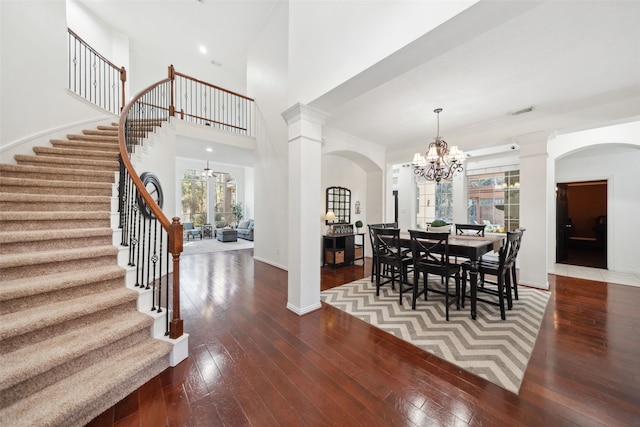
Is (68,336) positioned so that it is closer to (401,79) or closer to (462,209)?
(401,79)

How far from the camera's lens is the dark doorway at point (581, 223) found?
568cm

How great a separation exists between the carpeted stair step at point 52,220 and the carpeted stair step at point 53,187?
0.55m

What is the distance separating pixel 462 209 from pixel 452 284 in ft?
11.7

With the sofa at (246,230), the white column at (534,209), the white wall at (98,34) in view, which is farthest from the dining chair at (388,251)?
the white wall at (98,34)

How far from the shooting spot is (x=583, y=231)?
20.7ft

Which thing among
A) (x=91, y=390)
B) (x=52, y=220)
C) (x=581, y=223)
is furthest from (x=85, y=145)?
(x=581, y=223)

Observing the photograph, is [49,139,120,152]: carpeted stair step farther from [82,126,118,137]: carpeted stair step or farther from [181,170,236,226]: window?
[181,170,236,226]: window

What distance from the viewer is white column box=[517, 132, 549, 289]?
386 cm

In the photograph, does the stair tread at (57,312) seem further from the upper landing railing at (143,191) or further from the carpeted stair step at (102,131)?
the carpeted stair step at (102,131)

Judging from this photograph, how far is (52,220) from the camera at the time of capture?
90.7 inches

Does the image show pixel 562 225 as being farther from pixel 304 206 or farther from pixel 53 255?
pixel 53 255

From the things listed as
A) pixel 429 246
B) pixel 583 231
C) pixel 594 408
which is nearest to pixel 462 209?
pixel 583 231

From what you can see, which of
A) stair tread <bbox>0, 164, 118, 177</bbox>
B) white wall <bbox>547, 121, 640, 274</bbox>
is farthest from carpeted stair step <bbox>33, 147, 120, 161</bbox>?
white wall <bbox>547, 121, 640, 274</bbox>

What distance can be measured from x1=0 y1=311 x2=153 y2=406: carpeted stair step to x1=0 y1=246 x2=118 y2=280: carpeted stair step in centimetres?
63
